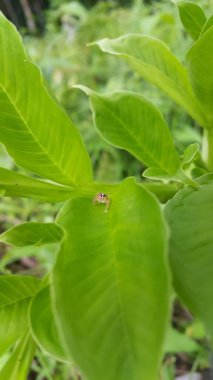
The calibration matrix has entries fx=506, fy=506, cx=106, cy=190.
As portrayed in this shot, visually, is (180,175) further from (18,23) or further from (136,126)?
(18,23)

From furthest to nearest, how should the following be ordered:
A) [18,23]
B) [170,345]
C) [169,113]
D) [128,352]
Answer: [18,23] → [169,113] → [170,345] → [128,352]

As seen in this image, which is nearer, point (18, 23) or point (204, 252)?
point (204, 252)

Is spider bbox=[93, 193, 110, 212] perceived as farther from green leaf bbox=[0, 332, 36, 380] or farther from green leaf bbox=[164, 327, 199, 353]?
green leaf bbox=[164, 327, 199, 353]

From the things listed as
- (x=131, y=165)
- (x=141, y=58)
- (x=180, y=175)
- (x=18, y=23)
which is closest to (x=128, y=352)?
(x=180, y=175)

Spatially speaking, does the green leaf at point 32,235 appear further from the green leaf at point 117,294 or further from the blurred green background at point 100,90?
the blurred green background at point 100,90

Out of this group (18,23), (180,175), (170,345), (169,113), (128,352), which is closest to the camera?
(128,352)
